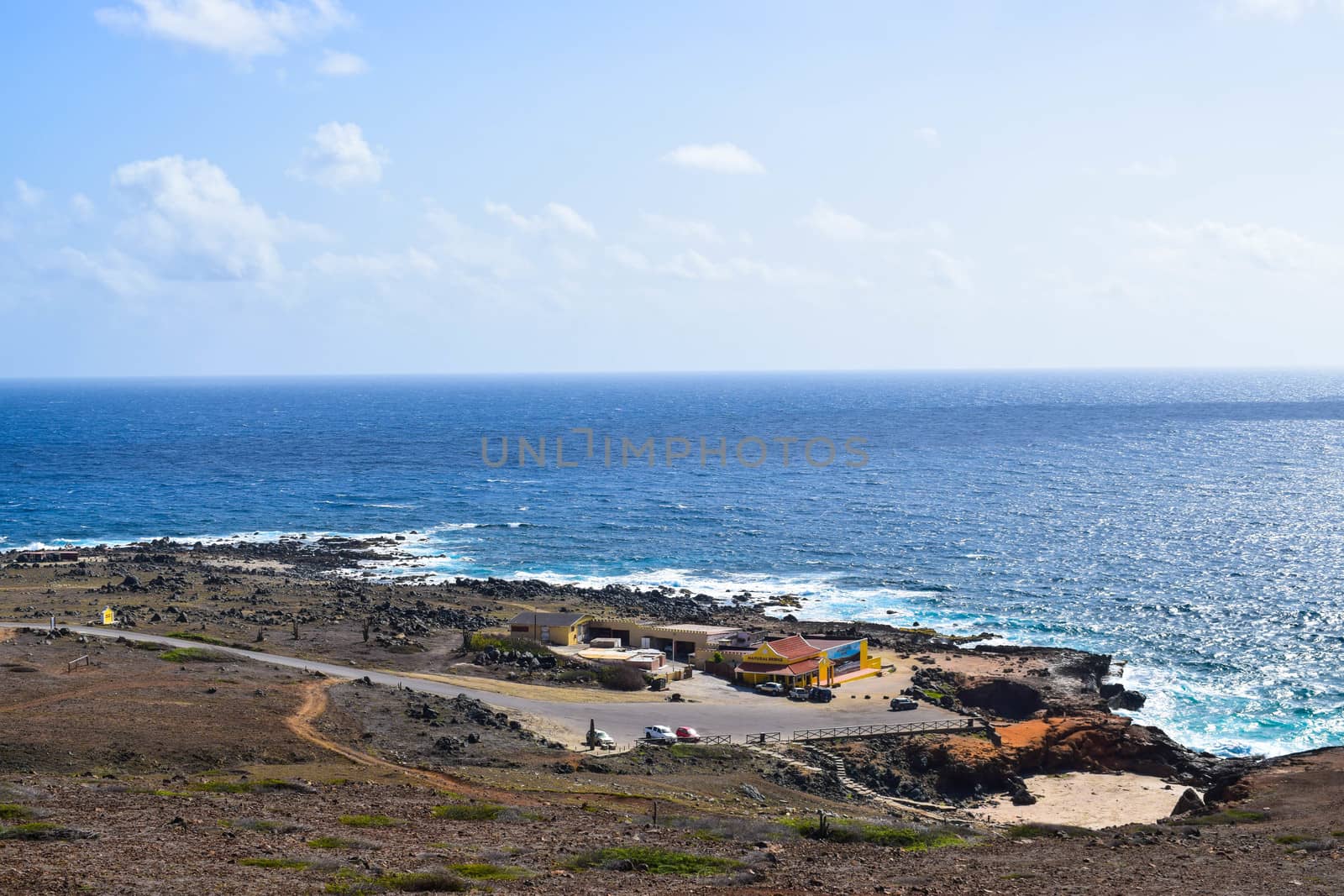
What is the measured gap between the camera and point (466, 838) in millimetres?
31781

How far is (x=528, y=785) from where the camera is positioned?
137 ft

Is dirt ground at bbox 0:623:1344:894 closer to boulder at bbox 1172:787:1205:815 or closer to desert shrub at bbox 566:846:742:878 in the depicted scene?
desert shrub at bbox 566:846:742:878

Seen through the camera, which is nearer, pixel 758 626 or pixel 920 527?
pixel 758 626

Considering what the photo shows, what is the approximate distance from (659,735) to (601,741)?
118 inches

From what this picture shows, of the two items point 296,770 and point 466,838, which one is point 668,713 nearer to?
point 296,770

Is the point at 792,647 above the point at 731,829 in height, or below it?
below

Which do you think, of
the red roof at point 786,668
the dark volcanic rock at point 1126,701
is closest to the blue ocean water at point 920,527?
the dark volcanic rock at point 1126,701

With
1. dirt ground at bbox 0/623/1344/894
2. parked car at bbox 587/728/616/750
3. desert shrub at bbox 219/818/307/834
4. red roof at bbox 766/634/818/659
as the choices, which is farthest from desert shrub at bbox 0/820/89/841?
red roof at bbox 766/634/818/659

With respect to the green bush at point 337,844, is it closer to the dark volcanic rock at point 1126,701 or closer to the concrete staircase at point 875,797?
the concrete staircase at point 875,797

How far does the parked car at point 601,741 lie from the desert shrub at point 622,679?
1244cm

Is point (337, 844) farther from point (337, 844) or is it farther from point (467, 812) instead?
point (467, 812)

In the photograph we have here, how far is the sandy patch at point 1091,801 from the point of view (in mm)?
48344

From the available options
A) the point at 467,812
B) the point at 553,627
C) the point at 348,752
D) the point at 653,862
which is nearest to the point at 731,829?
the point at 653,862

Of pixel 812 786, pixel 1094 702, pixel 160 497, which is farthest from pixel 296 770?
pixel 160 497
